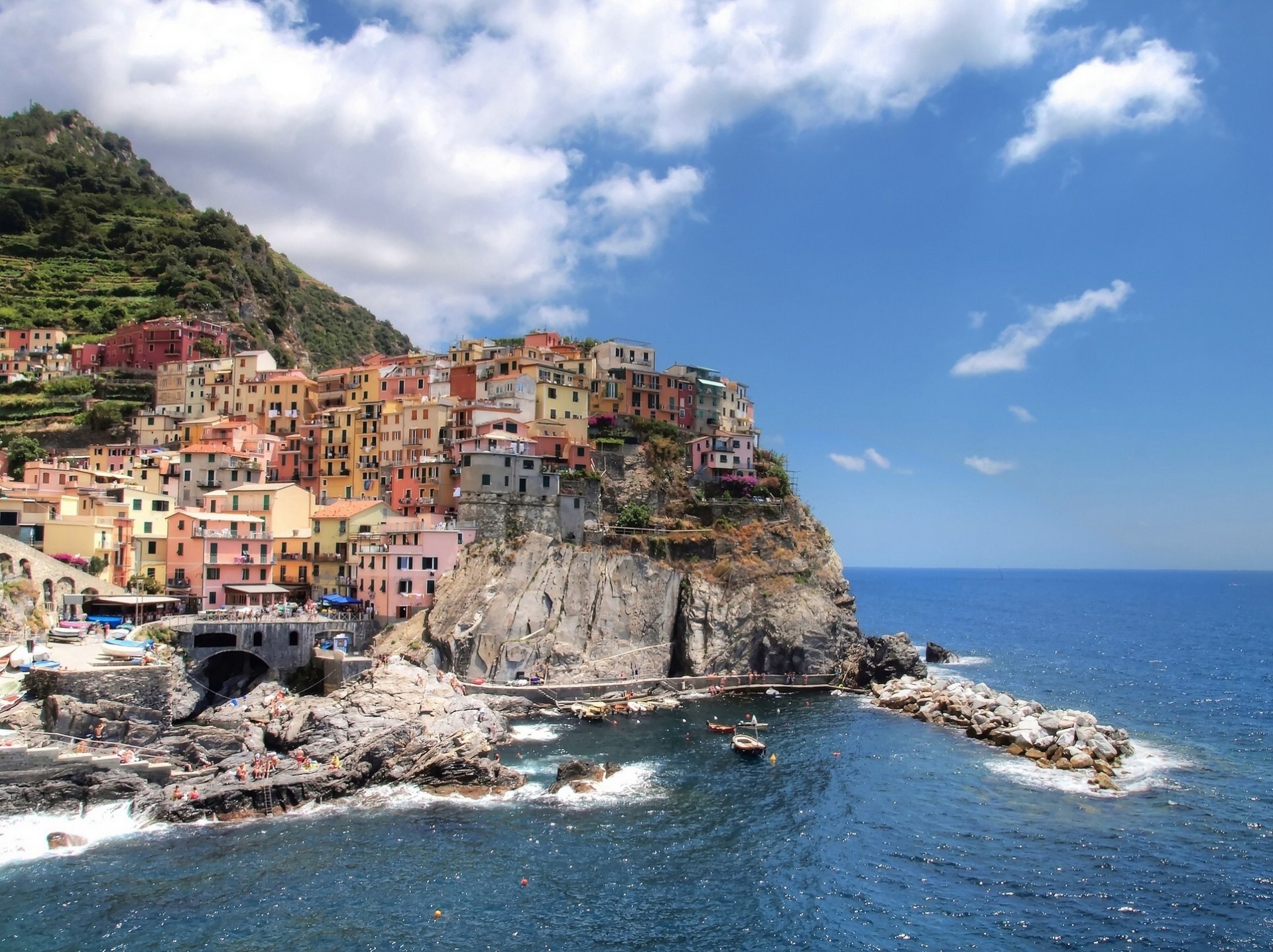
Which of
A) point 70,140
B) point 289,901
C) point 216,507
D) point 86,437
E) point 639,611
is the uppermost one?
point 70,140

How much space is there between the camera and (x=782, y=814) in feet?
143

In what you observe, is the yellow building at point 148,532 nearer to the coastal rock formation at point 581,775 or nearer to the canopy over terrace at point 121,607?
the canopy over terrace at point 121,607

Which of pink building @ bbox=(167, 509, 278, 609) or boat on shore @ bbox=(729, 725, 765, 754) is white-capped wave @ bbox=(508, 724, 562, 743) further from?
pink building @ bbox=(167, 509, 278, 609)

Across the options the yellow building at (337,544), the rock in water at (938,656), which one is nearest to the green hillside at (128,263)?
the yellow building at (337,544)

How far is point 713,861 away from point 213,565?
46.7 metres

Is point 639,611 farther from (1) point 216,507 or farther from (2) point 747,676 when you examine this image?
(1) point 216,507

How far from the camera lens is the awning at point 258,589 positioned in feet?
225

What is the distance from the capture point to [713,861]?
125 feet

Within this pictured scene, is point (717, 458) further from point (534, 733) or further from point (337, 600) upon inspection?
point (534, 733)

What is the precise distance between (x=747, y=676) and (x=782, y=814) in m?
29.3

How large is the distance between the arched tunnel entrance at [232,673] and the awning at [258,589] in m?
6.89

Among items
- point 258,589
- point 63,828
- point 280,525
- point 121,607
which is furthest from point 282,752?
point 280,525

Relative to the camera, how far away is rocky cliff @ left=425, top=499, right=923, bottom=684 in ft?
219

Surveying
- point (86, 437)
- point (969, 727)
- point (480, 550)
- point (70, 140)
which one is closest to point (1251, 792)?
point (969, 727)
